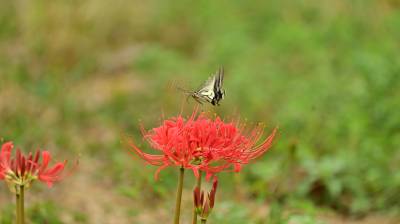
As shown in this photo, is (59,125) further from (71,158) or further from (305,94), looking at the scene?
(305,94)

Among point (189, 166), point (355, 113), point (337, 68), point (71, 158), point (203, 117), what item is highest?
point (337, 68)

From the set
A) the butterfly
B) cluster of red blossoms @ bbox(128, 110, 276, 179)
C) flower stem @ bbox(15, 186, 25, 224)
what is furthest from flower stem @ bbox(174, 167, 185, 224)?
flower stem @ bbox(15, 186, 25, 224)

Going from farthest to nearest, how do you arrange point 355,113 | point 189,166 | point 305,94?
1. point 305,94
2. point 355,113
3. point 189,166

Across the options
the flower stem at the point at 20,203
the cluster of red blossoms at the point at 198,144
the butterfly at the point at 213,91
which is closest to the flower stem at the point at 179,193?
the cluster of red blossoms at the point at 198,144

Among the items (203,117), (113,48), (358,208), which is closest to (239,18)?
(113,48)

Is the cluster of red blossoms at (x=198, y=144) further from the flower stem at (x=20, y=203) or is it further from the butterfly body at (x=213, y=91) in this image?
the flower stem at (x=20, y=203)

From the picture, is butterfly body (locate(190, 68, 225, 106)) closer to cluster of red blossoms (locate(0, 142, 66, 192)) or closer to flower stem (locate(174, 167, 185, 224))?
flower stem (locate(174, 167, 185, 224))

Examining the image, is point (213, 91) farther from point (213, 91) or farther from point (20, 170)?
point (20, 170)

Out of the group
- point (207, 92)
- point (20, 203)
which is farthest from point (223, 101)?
point (20, 203)

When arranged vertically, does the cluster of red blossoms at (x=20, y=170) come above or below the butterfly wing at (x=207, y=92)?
below
